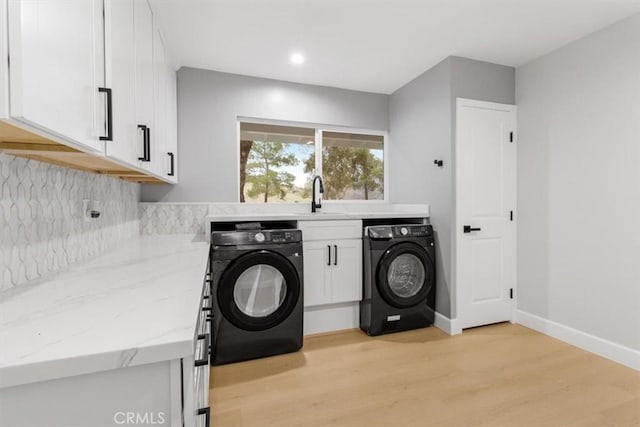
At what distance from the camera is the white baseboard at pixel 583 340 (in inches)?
85.7

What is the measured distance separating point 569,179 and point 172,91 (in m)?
3.36

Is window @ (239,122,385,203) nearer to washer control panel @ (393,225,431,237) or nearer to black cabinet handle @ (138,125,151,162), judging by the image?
washer control panel @ (393,225,431,237)

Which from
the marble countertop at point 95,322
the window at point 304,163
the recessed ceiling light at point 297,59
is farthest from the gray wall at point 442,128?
the marble countertop at point 95,322

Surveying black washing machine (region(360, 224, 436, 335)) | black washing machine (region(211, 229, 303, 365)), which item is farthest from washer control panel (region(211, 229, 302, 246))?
black washing machine (region(360, 224, 436, 335))

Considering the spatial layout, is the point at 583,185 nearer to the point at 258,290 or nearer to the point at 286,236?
the point at 286,236

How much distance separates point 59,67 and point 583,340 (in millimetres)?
3453

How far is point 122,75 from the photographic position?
124cm

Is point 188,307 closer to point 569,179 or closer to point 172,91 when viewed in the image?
point 172,91

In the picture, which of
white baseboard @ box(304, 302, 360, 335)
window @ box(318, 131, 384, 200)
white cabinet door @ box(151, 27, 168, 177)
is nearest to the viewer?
white cabinet door @ box(151, 27, 168, 177)

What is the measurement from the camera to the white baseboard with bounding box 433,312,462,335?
2748 millimetres
